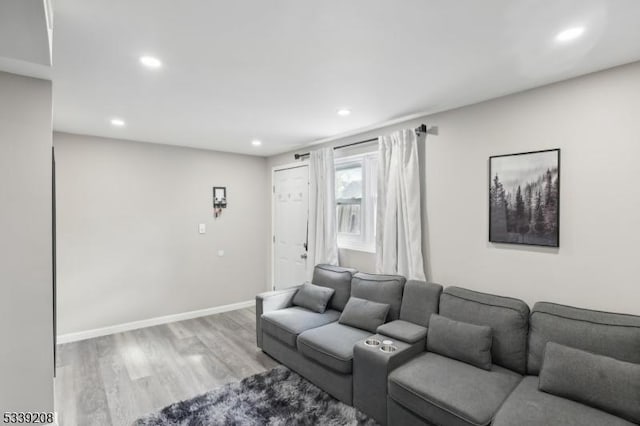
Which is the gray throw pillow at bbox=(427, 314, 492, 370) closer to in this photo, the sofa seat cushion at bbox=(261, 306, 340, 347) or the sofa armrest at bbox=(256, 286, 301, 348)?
the sofa seat cushion at bbox=(261, 306, 340, 347)

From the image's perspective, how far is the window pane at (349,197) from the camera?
397cm

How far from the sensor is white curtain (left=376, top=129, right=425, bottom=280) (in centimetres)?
313

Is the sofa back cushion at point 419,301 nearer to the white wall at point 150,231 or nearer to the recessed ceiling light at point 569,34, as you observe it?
the recessed ceiling light at point 569,34

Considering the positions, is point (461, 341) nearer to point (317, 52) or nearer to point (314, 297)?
point (314, 297)

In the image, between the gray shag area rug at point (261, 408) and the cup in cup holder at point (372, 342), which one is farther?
the cup in cup holder at point (372, 342)

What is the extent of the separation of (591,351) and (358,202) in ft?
8.34

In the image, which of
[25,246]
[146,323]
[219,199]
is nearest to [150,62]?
[25,246]

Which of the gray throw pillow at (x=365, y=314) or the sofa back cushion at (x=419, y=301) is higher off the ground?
the sofa back cushion at (x=419, y=301)

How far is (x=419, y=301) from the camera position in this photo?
9.21ft

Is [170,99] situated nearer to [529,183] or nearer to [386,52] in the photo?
[386,52]

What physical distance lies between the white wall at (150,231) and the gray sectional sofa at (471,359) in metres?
2.19

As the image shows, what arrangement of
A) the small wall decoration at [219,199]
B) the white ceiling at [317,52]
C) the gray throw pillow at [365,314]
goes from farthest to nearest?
the small wall decoration at [219,199] < the gray throw pillow at [365,314] < the white ceiling at [317,52]

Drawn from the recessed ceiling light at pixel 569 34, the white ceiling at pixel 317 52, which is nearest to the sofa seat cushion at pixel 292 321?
the white ceiling at pixel 317 52

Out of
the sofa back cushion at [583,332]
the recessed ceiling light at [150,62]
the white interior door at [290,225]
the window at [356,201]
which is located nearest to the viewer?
the sofa back cushion at [583,332]
